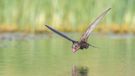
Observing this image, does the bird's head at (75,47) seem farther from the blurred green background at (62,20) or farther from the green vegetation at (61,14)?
the green vegetation at (61,14)

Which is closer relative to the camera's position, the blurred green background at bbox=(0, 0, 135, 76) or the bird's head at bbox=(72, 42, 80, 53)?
the bird's head at bbox=(72, 42, 80, 53)

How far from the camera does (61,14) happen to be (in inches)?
661

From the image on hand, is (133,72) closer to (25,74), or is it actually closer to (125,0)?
(25,74)

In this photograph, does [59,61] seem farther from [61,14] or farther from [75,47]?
[61,14]

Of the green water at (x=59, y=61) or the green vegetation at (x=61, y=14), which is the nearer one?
the green water at (x=59, y=61)

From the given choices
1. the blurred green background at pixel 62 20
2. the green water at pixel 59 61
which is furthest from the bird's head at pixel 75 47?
the blurred green background at pixel 62 20

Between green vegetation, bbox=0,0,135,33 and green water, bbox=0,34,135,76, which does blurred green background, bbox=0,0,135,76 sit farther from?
green water, bbox=0,34,135,76

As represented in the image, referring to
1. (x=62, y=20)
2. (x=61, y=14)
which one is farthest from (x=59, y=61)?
(x=62, y=20)

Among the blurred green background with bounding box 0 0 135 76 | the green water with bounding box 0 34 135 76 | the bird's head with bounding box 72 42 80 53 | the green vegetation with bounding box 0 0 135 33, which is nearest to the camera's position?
the green water with bounding box 0 34 135 76

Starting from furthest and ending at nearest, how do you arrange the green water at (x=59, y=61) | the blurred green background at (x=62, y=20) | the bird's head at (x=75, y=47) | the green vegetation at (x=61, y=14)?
the green vegetation at (x=61, y=14), the blurred green background at (x=62, y=20), the bird's head at (x=75, y=47), the green water at (x=59, y=61)

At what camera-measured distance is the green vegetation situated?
16469mm

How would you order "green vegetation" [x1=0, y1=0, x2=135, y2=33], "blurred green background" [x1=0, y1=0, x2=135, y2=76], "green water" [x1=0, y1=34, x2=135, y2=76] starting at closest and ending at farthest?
"green water" [x1=0, y1=34, x2=135, y2=76]
"blurred green background" [x1=0, y1=0, x2=135, y2=76]
"green vegetation" [x1=0, y1=0, x2=135, y2=33]

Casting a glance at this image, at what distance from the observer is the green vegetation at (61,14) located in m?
16.5

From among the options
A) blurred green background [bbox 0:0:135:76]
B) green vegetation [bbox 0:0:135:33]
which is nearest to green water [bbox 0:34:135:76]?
blurred green background [bbox 0:0:135:76]
